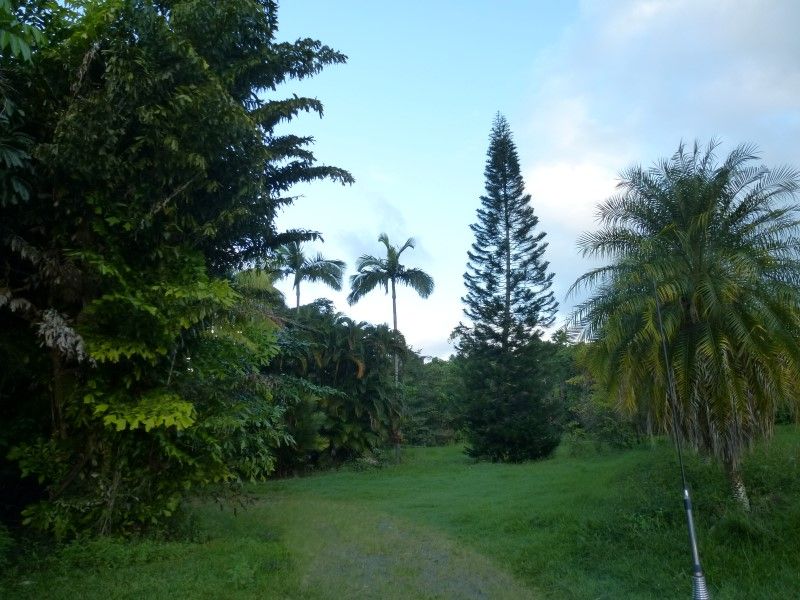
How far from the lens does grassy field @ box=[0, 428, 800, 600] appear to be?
22.7 ft

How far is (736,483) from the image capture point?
9258 millimetres

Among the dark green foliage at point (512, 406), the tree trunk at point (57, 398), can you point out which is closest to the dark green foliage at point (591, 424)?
the dark green foliage at point (512, 406)

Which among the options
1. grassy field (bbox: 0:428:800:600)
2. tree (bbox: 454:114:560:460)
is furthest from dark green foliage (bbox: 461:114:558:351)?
grassy field (bbox: 0:428:800:600)

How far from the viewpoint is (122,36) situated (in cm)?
752

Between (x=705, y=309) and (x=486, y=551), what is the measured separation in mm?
4481

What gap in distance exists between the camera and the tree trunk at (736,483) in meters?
9.07

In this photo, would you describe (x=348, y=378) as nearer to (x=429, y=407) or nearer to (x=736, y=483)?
(x=429, y=407)

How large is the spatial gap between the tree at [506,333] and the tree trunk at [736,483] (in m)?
19.4

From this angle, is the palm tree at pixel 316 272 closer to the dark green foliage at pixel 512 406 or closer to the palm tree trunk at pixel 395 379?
the palm tree trunk at pixel 395 379

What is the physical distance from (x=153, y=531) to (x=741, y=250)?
8780 mm

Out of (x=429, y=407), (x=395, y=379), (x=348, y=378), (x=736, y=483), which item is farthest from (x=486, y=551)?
(x=429, y=407)

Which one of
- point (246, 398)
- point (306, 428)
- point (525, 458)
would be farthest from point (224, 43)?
point (525, 458)

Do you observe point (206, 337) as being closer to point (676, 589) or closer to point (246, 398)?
point (246, 398)

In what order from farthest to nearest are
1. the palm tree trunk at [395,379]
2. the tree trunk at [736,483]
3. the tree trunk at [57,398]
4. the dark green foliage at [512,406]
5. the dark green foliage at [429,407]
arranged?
the dark green foliage at [429,407]
the palm tree trunk at [395,379]
the dark green foliage at [512,406]
the tree trunk at [736,483]
the tree trunk at [57,398]
